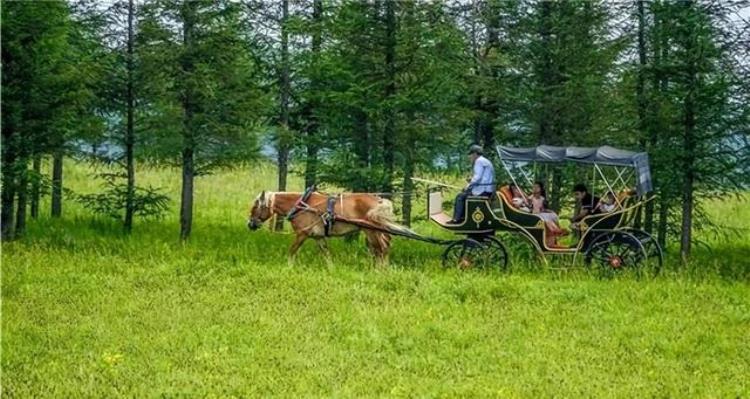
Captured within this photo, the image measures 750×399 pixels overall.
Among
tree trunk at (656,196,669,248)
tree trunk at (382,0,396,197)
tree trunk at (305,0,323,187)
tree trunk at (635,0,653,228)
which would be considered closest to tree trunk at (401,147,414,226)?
tree trunk at (382,0,396,197)

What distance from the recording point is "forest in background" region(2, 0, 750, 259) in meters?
17.0

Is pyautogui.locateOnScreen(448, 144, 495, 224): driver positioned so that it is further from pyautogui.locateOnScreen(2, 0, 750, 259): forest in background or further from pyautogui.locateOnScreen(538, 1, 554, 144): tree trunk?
pyautogui.locateOnScreen(538, 1, 554, 144): tree trunk

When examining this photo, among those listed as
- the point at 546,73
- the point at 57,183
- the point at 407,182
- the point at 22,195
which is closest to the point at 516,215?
the point at 407,182

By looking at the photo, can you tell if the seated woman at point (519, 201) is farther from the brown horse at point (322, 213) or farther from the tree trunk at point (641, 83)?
the tree trunk at point (641, 83)

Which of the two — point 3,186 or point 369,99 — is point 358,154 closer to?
point 369,99

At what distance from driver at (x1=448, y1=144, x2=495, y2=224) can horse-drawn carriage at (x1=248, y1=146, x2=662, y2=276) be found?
6.1 inches

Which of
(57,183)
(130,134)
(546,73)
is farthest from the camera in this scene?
(130,134)

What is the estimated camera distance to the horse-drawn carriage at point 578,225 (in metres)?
14.3

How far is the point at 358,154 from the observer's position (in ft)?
64.7

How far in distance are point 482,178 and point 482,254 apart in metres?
1.38

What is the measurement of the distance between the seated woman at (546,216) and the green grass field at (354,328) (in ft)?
1.91

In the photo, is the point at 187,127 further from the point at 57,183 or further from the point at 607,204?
the point at 607,204

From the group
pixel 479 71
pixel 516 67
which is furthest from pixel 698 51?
pixel 479 71

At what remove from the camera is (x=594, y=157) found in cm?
1448
